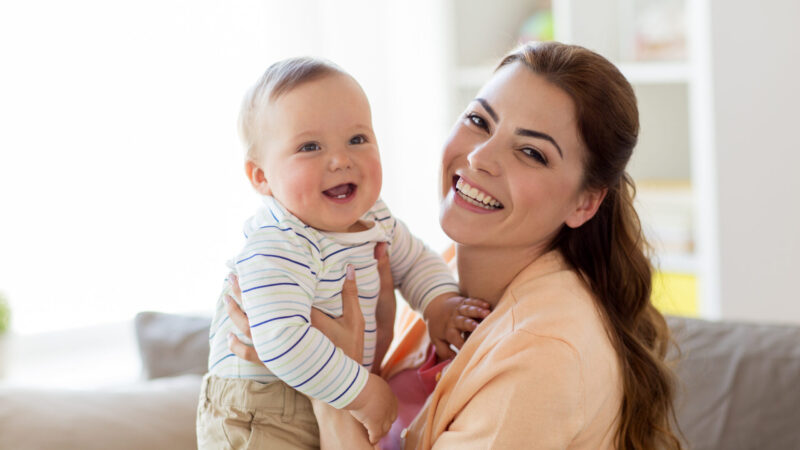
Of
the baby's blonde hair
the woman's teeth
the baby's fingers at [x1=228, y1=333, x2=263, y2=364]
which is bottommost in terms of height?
the baby's fingers at [x1=228, y1=333, x2=263, y2=364]

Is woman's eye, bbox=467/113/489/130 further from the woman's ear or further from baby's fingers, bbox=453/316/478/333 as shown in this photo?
baby's fingers, bbox=453/316/478/333

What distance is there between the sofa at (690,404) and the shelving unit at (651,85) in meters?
1.22

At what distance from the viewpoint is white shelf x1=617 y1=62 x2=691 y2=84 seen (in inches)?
128

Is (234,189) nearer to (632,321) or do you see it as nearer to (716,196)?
(716,196)

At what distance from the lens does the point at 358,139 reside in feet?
4.81

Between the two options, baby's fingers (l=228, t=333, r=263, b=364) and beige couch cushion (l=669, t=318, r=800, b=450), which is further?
beige couch cushion (l=669, t=318, r=800, b=450)

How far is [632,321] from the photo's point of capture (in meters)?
1.58

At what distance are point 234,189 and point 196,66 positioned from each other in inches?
19.2

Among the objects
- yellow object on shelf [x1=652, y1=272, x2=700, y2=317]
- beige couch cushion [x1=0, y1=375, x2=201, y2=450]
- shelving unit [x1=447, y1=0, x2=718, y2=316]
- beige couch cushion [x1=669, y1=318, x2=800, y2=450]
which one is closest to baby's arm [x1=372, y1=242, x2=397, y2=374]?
beige couch cushion [x1=0, y1=375, x2=201, y2=450]

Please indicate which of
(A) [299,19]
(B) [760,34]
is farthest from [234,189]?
(B) [760,34]

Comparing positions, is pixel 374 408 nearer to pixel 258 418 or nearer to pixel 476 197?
pixel 258 418

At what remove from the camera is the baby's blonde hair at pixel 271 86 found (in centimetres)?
141

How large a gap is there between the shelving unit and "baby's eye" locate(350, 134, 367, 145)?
5.77 ft

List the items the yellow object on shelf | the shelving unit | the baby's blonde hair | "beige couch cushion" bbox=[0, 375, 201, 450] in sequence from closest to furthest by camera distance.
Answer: the baby's blonde hair, "beige couch cushion" bbox=[0, 375, 201, 450], the shelving unit, the yellow object on shelf
